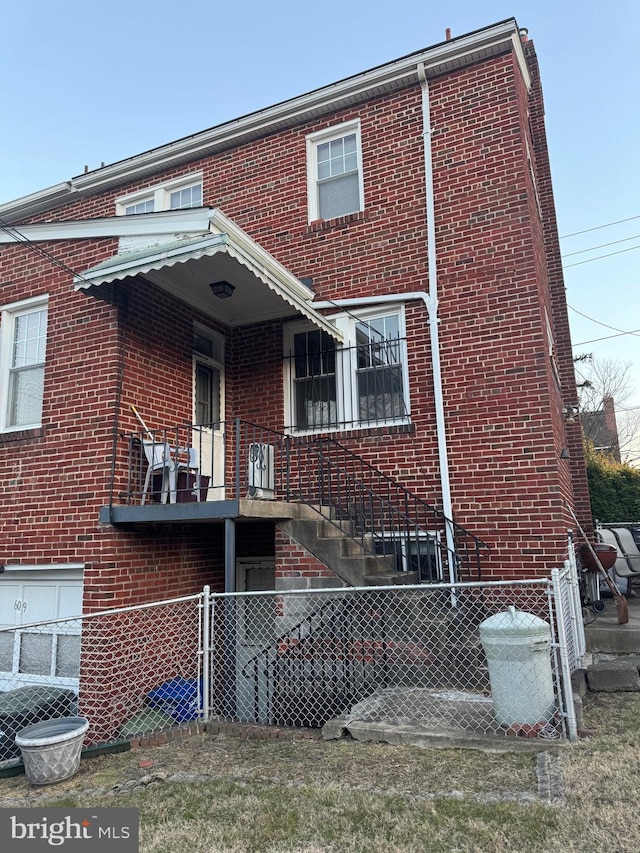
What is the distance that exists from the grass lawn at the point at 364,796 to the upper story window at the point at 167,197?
8.37 m

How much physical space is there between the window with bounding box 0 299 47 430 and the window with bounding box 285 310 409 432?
325 centimetres

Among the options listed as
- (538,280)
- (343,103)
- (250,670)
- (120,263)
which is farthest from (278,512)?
(343,103)

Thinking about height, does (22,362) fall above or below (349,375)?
above

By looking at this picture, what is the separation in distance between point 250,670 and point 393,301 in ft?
16.0

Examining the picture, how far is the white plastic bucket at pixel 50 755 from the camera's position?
179 inches

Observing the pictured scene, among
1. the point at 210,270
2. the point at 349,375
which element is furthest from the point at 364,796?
the point at 210,270

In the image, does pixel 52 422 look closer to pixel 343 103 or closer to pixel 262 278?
pixel 262 278

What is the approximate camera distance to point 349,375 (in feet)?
26.5

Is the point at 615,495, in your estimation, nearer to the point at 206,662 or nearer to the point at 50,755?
the point at 206,662

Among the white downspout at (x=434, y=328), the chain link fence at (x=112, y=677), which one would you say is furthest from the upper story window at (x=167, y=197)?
the chain link fence at (x=112, y=677)

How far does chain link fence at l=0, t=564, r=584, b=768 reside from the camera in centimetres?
534

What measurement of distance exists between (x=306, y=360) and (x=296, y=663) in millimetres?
4113

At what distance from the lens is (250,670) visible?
6836 millimetres

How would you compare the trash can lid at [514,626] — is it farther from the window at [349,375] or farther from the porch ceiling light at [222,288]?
the porch ceiling light at [222,288]
